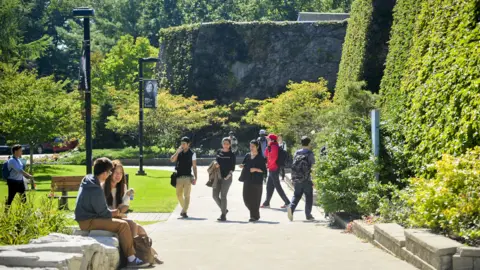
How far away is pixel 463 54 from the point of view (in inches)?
517

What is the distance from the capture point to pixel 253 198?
1716 cm

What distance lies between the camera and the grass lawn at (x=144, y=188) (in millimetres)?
20328

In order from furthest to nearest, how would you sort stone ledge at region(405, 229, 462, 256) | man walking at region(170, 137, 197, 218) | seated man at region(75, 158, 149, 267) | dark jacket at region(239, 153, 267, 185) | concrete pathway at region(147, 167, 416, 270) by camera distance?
man walking at region(170, 137, 197, 218) < dark jacket at region(239, 153, 267, 185) < concrete pathway at region(147, 167, 416, 270) < seated man at region(75, 158, 149, 267) < stone ledge at region(405, 229, 462, 256)

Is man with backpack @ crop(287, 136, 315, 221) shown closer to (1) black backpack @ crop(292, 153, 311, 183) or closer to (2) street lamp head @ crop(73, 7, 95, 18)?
(1) black backpack @ crop(292, 153, 311, 183)

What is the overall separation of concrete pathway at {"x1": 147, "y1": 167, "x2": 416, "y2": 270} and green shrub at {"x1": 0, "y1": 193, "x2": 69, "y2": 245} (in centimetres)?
150

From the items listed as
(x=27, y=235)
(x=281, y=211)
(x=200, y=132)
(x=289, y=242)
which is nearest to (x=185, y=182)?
(x=281, y=211)

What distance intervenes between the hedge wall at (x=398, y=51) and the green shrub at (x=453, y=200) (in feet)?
21.9

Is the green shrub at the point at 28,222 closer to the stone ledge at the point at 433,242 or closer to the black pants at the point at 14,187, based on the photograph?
the stone ledge at the point at 433,242

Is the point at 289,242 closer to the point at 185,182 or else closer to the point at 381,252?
the point at 381,252

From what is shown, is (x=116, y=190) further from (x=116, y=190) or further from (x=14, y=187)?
(x=14, y=187)

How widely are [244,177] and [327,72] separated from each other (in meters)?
37.8

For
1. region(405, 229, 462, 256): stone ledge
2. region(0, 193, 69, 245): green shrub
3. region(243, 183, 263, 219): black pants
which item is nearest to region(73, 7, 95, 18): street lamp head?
region(243, 183, 263, 219): black pants

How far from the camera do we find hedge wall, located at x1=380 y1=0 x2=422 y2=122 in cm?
1867

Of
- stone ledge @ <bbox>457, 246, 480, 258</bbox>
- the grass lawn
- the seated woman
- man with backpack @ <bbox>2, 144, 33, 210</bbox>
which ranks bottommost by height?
the grass lawn
